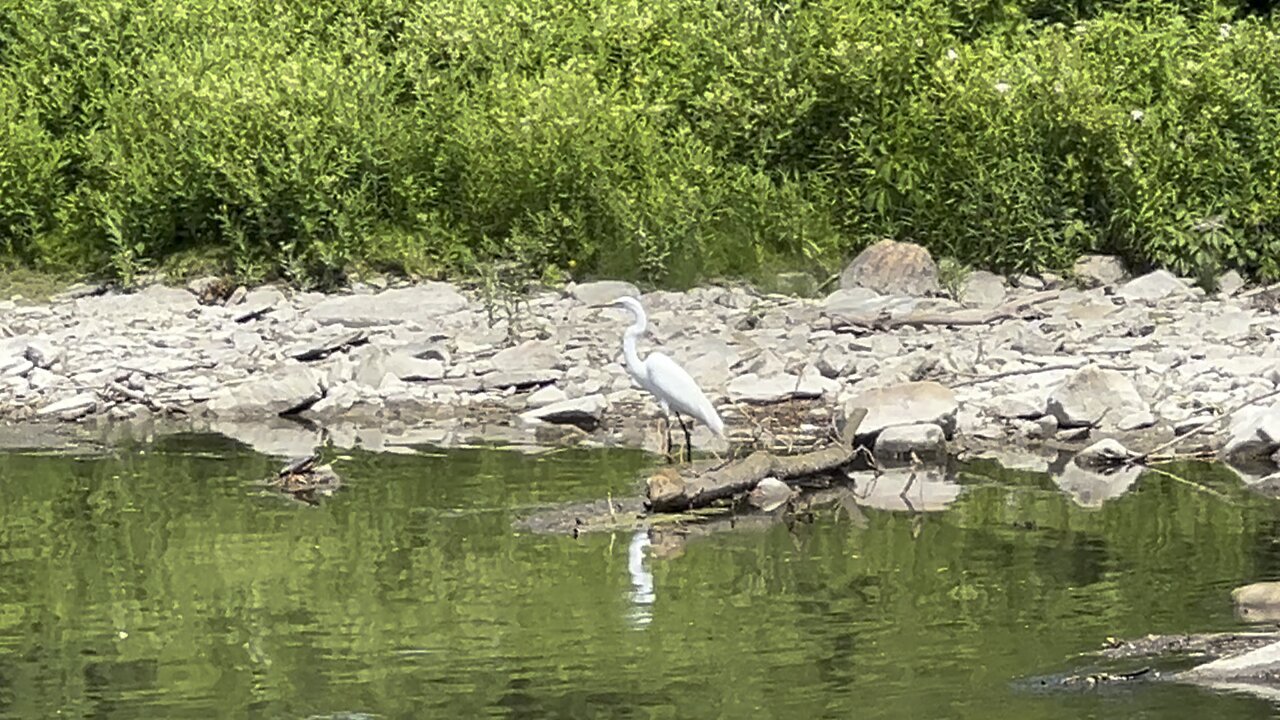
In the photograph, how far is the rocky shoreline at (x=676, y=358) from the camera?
12.9m

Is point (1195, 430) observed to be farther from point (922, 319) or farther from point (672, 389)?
point (922, 319)

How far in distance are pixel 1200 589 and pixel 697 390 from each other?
3882mm

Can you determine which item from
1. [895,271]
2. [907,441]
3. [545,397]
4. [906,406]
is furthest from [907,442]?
[895,271]

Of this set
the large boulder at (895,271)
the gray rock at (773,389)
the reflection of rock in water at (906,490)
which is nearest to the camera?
the reflection of rock in water at (906,490)

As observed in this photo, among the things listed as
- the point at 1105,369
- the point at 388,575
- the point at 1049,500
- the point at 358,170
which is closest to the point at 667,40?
the point at 358,170

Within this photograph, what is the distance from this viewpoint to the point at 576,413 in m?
13.8

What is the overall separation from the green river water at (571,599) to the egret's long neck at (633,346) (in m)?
0.51

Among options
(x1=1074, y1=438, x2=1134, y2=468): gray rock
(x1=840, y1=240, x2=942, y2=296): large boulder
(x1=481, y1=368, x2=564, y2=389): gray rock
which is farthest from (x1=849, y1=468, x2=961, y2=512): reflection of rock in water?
(x1=840, y1=240, x2=942, y2=296): large boulder

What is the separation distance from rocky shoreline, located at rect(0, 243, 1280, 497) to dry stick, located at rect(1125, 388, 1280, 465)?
0.13 ft

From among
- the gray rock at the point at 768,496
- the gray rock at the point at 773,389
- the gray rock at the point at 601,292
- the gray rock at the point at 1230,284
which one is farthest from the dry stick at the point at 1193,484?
the gray rock at the point at 601,292

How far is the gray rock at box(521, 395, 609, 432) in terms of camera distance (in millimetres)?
13797

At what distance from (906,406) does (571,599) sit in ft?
11.8

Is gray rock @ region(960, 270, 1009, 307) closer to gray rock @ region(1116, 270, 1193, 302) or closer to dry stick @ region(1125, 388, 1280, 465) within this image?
gray rock @ region(1116, 270, 1193, 302)

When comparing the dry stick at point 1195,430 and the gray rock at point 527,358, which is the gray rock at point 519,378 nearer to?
the gray rock at point 527,358
